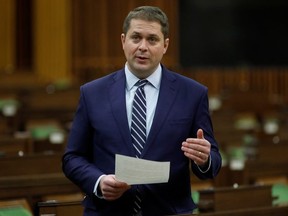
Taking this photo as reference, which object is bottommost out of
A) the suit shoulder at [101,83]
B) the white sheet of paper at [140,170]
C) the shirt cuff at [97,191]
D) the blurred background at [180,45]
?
the blurred background at [180,45]

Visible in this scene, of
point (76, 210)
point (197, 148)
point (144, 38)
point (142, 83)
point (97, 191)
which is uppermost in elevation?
point (144, 38)

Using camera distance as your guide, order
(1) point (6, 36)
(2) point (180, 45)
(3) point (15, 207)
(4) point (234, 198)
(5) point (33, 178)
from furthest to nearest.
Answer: (2) point (180, 45)
(1) point (6, 36)
(5) point (33, 178)
(4) point (234, 198)
(3) point (15, 207)

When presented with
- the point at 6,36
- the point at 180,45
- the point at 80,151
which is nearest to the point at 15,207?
the point at 80,151

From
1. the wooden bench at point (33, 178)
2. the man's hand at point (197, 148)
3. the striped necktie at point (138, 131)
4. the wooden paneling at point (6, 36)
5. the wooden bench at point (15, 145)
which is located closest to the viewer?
the man's hand at point (197, 148)

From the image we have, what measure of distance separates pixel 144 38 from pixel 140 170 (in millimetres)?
278

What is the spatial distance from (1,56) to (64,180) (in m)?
4.39

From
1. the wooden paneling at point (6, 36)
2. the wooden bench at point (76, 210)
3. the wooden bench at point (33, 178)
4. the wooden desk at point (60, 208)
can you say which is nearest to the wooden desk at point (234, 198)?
the wooden bench at point (76, 210)

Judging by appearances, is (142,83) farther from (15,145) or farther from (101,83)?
(15,145)

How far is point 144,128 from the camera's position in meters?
1.48

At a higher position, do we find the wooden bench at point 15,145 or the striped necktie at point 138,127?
the striped necktie at point 138,127

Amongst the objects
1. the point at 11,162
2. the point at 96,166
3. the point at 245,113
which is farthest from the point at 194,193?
the point at 245,113

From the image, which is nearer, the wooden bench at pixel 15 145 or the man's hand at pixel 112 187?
the man's hand at pixel 112 187

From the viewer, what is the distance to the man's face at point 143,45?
4.76 feet

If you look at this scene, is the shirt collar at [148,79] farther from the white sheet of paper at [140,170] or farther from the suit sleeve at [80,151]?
the white sheet of paper at [140,170]
